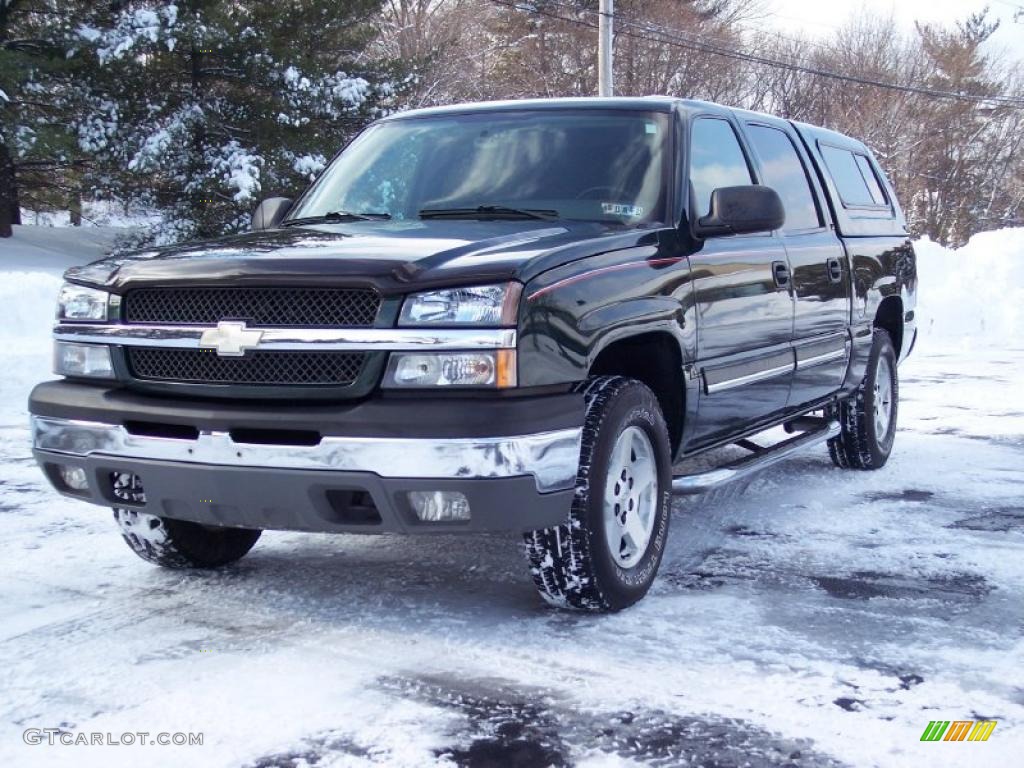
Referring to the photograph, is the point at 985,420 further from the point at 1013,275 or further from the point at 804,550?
the point at 1013,275

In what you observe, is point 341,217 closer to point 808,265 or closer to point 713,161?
point 713,161

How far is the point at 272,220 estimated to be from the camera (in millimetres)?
5367

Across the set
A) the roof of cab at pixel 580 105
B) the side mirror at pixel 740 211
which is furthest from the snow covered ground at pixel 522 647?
the roof of cab at pixel 580 105

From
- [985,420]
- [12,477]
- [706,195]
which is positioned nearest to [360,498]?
[706,195]

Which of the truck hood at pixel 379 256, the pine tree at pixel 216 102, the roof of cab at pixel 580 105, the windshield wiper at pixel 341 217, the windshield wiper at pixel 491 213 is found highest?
the pine tree at pixel 216 102

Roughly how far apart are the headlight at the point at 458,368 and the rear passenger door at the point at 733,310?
4.30 feet

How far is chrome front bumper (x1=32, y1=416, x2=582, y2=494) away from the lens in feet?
11.2

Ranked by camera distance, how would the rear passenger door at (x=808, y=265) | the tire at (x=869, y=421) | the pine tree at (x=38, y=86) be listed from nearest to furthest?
the rear passenger door at (x=808, y=265)
the tire at (x=869, y=421)
the pine tree at (x=38, y=86)

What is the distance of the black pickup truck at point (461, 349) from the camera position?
11.5ft

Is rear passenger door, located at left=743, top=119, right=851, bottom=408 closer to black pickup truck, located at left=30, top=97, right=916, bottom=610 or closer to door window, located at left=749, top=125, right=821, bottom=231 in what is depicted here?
door window, located at left=749, top=125, right=821, bottom=231

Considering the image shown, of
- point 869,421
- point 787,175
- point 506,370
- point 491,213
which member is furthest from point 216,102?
point 506,370

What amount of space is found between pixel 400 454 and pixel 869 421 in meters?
4.08

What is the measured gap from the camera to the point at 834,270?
237 inches

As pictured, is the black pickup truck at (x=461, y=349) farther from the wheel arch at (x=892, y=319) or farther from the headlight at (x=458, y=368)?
the wheel arch at (x=892, y=319)
